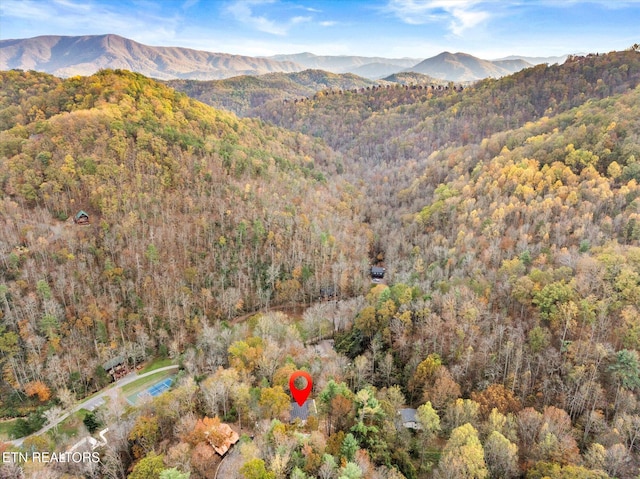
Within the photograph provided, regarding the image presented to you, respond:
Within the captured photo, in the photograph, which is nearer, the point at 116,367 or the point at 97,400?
the point at 97,400

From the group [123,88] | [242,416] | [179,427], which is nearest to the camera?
[179,427]

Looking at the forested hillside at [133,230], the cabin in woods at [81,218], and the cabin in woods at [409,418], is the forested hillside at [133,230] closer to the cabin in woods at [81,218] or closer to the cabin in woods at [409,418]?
the cabin in woods at [81,218]

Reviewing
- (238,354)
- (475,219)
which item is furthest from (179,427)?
(475,219)

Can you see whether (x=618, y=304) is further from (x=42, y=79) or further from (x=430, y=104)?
(x=430, y=104)

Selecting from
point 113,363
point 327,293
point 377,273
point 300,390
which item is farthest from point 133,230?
point 377,273

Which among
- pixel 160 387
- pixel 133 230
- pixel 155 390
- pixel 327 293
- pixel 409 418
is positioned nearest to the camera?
pixel 409 418

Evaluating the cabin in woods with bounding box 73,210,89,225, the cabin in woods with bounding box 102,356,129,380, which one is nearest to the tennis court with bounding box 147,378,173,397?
the cabin in woods with bounding box 102,356,129,380

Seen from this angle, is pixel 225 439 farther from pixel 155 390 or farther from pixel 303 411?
pixel 155 390

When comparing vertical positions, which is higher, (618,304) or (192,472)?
(618,304)
